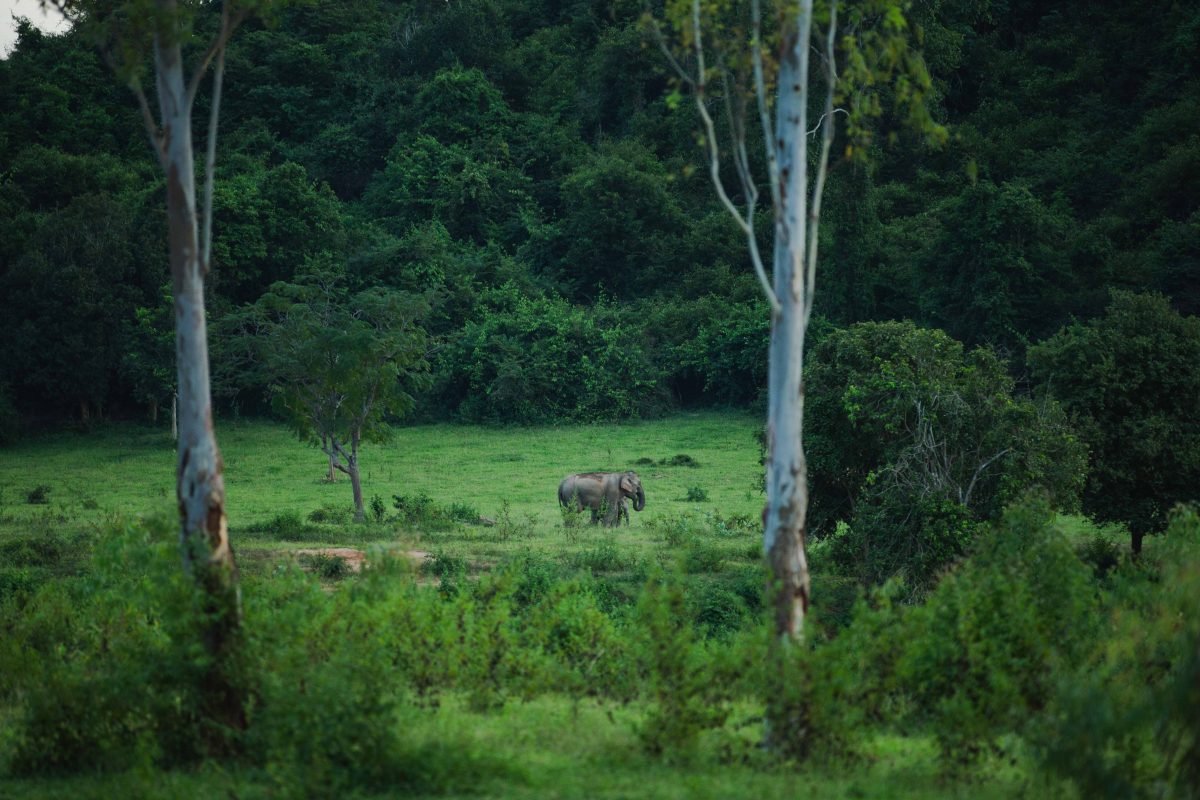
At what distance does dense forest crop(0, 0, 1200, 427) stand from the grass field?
2.66 m

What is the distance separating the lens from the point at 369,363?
23453 mm

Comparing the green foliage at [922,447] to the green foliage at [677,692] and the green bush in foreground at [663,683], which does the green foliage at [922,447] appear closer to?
the green bush in foreground at [663,683]

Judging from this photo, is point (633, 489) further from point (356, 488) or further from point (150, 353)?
point (150, 353)

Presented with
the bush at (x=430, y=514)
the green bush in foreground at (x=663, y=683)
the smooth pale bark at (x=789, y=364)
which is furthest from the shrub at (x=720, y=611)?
the bush at (x=430, y=514)

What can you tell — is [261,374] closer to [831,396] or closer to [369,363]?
[369,363]

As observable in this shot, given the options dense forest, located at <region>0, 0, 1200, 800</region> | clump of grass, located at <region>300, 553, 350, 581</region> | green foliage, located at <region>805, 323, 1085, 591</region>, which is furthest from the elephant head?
clump of grass, located at <region>300, 553, 350, 581</region>

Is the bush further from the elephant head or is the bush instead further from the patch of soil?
the patch of soil

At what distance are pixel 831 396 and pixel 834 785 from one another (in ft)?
35.7

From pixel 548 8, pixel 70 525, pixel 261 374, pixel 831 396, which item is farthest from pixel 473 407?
pixel 548 8

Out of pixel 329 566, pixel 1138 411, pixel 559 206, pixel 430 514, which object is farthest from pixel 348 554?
pixel 559 206

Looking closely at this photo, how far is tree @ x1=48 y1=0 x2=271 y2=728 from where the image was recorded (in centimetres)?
795

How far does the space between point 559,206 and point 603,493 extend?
2788 cm

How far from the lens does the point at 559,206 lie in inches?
1950

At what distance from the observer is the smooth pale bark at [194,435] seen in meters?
7.94
